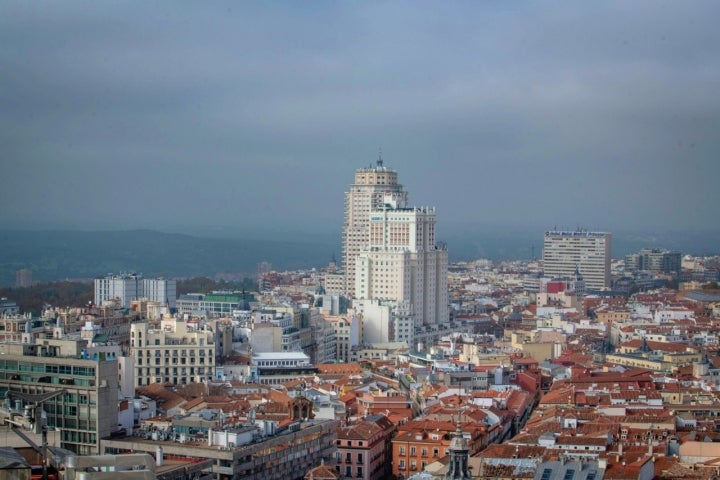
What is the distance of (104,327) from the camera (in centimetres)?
4303

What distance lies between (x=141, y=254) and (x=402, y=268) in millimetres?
59513

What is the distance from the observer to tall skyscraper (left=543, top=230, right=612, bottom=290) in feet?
328

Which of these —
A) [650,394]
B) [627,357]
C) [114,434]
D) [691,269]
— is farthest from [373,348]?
[691,269]

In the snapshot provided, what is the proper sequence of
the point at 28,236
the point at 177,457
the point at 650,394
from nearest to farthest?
the point at 177,457 → the point at 650,394 → the point at 28,236

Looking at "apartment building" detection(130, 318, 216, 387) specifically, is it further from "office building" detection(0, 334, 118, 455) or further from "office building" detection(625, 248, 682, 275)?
"office building" detection(625, 248, 682, 275)

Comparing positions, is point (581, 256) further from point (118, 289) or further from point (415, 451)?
point (415, 451)

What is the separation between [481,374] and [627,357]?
8.88 m

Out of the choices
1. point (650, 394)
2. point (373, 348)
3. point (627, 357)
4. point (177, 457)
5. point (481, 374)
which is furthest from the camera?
point (373, 348)

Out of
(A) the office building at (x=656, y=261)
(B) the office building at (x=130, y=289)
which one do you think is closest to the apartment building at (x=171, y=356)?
(B) the office building at (x=130, y=289)

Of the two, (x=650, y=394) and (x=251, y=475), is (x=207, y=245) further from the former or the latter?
(x=251, y=475)

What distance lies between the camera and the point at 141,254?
115 m

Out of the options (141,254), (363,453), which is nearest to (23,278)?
(141,254)

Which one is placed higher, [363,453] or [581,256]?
[581,256]

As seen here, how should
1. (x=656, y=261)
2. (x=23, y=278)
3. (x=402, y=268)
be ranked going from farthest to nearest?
1. (x=656, y=261)
2. (x=23, y=278)
3. (x=402, y=268)
